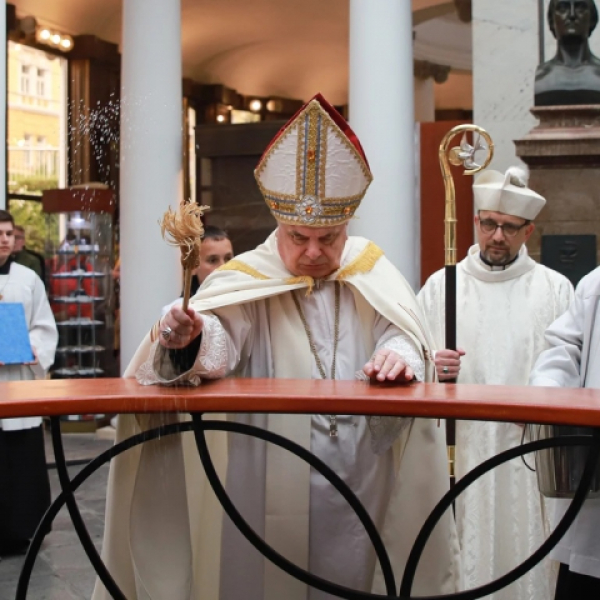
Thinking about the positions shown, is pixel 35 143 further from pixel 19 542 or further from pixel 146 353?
pixel 146 353

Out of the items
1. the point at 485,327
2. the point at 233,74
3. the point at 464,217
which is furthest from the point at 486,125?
the point at 233,74

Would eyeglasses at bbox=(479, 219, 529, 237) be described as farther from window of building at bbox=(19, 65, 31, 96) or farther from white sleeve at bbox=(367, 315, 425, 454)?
window of building at bbox=(19, 65, 31, 96)

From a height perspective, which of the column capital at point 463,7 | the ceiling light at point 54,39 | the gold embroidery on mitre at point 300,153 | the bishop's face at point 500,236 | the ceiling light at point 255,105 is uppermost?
the column capital at point 463,7

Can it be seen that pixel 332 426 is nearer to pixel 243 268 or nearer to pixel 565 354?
pixel 243 268

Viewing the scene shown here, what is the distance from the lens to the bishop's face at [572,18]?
8.20m

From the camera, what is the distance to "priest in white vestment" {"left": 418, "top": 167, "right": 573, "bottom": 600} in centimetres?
490

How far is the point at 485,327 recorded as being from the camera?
5.26 meters

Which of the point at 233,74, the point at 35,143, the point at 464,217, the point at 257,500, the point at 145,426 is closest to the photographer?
the point at 145,426

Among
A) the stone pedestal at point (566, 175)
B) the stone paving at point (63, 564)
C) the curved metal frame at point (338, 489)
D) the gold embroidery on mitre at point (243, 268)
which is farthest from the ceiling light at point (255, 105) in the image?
the curved metal frame at point (338, 489)

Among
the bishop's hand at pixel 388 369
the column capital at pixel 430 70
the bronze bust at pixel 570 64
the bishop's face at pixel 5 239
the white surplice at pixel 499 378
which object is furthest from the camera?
the column capital at pixel 430 70

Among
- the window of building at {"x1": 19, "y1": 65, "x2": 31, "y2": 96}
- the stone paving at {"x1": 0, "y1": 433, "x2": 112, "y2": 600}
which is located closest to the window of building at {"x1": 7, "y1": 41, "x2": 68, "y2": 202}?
the window of building at {"x1": 19, "y1": 65, "x2": 31, "y2": 96}

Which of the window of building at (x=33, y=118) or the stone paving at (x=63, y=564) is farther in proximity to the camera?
the window of building at (x=33, y=118)

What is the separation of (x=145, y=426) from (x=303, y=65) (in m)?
15.0

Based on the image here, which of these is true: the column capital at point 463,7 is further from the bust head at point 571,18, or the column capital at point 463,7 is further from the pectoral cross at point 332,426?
the pectoral cross at point 332,426
